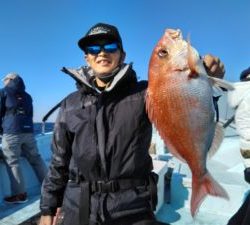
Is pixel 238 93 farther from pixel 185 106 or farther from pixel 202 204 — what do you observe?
pixel 202 204

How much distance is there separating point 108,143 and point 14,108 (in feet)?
12.3

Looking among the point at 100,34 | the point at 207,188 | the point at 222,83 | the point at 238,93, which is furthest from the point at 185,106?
the point at 238,93

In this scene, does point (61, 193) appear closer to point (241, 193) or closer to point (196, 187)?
point (196, 187)

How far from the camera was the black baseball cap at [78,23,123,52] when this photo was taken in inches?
97.6

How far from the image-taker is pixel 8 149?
5617 mm

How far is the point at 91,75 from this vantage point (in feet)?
8.65

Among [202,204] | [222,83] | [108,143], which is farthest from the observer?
[202,204]

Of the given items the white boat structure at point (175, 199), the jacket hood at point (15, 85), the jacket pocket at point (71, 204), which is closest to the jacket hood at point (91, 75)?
the jacket pocket at point (71, 204)

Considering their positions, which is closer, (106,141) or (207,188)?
(207,188)

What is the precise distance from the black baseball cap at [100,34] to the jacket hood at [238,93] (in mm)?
1395

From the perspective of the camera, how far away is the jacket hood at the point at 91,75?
241 centimetres

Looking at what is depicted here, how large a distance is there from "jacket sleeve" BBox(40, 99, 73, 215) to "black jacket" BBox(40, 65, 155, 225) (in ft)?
0.10

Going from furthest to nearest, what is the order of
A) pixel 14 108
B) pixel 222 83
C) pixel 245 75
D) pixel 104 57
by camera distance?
pixel 14 108
pixel 245 75
pixel 104 57
pixel 222 83

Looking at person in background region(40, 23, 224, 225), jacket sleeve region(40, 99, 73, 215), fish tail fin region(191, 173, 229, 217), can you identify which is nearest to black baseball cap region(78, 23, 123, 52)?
person in background region(40, 23, 224, 225)
